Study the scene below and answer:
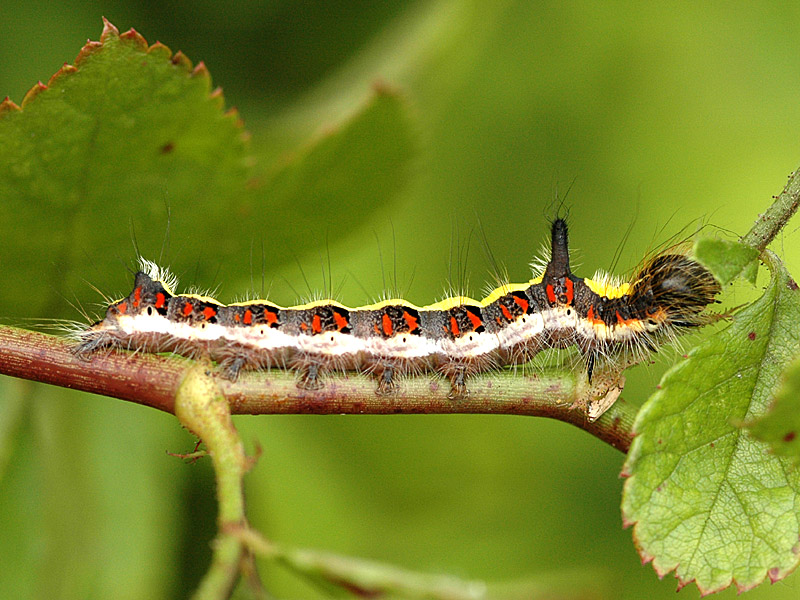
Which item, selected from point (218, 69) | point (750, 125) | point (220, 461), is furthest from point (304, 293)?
point (750, 125)

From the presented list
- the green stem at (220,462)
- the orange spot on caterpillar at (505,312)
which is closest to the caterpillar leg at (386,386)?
the green stem at (220,462)

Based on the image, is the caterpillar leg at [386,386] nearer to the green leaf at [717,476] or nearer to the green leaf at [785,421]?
the green leaf at [717,476]

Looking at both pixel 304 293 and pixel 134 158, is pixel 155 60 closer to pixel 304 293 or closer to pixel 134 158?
pixel 134 158

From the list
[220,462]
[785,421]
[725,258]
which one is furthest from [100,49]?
[785,421]

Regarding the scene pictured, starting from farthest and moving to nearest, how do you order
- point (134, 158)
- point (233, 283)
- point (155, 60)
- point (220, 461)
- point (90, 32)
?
1. point (90, 32)
2. point (233, 283)
3. point (134, 158)
4. point (155, 60)
5. point (220, 461)

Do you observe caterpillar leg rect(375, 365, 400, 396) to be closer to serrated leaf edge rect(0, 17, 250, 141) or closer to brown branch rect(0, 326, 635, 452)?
brown branch rect(0, 326, 635, 452)

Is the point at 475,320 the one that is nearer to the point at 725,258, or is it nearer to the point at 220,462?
the point at 725,258

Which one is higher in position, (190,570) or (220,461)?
(190,570)

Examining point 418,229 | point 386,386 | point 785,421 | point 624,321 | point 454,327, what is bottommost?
point 785,421
